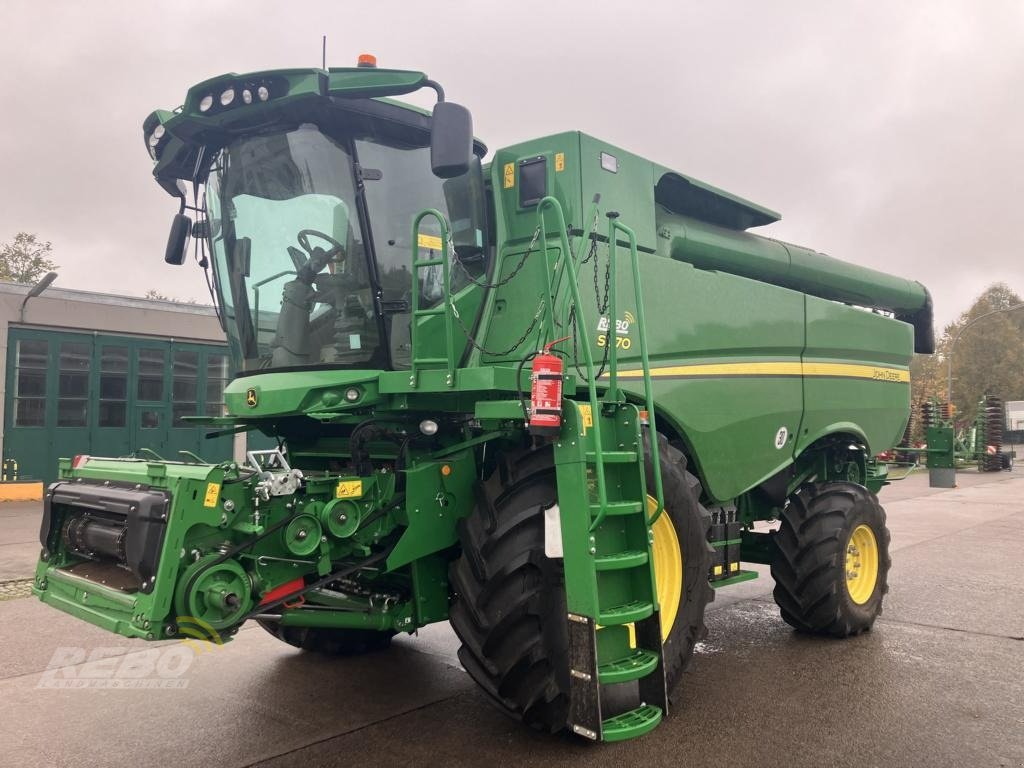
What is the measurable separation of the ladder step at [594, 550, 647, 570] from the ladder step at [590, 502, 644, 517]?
0.62ft

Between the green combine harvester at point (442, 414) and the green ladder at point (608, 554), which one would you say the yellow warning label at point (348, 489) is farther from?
the green ladder at point (608, 554)

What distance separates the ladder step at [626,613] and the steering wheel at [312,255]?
85.4 inches

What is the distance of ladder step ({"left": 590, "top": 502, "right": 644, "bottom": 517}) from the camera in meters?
3.56

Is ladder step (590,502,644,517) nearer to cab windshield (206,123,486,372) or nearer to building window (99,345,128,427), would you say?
cab windshield (206,123,486,372)

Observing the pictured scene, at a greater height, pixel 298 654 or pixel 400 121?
pixel 400 121

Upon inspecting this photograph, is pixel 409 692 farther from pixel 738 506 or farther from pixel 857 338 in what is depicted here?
pixel 857 338

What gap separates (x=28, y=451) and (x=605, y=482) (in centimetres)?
1350

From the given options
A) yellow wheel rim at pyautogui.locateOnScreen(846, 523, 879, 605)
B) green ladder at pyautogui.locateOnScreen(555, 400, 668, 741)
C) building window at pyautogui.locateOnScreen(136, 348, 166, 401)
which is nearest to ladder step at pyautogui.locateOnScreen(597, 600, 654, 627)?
green ladder at pyautogui.locateOnScreen(555, 400, 668, 741)

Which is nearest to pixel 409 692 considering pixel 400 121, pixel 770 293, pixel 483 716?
pixel 483 716

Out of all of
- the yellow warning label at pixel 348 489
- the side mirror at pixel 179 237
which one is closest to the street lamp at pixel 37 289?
the side mirror at pixel 179 237

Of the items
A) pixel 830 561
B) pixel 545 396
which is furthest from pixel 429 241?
pixel 830 561

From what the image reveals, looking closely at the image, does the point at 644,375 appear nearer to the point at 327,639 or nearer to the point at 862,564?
the point at 327,639

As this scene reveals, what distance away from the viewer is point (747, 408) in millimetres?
5246

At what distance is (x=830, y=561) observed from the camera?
221 inches
